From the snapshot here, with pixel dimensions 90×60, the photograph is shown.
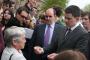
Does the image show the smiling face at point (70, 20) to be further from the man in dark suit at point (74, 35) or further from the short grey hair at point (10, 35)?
the short grey hair at point (10, 35)

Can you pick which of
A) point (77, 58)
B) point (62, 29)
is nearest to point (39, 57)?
point (62, 29)

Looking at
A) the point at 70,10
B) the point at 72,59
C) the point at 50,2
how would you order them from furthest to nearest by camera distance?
the point at 50,2
the point at 70,10
the point at 72,59

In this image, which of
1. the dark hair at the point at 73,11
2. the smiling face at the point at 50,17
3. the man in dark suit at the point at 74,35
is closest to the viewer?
the man in dark suit at the point at 74,35

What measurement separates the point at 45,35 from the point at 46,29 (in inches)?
5.0

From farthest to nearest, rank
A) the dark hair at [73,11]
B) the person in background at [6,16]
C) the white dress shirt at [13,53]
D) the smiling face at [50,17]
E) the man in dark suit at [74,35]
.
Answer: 1. the person in background at [6,16]
2. the smiling face at [50,17]
3. the dark hair at [73,11]
4. the man in dark suit at [74,35]
5. the white dress shirt at [13,53]

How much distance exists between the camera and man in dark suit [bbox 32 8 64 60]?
6512mm

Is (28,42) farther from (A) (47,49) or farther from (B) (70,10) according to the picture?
(B) (70,10)

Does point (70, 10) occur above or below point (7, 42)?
above

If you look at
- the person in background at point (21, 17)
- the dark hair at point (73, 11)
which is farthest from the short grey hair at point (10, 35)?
the person in background at point (21, 17)

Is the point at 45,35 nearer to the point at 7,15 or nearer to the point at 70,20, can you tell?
the point at 70,20

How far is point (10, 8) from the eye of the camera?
825 centimetres

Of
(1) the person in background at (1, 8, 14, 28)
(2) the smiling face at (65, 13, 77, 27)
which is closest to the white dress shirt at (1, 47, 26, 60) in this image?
(2) the smiling face at (65, 13, 77, 27)

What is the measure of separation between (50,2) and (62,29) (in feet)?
138

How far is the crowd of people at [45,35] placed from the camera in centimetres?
504
